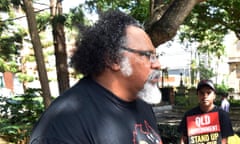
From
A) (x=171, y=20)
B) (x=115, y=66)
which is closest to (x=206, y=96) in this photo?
(x=171, y=20)

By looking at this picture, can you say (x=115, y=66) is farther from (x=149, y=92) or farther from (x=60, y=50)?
(x=60, y=50)

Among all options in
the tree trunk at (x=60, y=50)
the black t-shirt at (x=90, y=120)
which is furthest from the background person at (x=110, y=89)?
the tree trunk at (x=60, y=50)

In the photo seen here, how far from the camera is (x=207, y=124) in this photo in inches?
154

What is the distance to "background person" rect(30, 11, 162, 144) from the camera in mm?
1564

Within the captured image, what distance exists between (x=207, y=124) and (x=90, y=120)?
8.41 ft

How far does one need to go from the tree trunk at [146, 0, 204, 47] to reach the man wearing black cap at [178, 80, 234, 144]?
52.6 inches

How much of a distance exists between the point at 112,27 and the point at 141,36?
0.48 ft

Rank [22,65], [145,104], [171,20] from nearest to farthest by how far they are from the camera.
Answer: [145,104], [171,20], [22,65]

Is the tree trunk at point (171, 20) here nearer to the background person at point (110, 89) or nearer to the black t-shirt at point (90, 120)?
the background person at point (110, 89)

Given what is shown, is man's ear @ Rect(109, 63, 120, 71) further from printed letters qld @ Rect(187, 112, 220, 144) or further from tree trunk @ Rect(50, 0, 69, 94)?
tree trunk @ Rect(50, 0, 69, 94)

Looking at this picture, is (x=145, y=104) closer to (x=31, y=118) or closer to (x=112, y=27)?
(x=112, y=27)

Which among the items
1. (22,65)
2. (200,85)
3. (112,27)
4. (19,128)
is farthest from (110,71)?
(22,65)

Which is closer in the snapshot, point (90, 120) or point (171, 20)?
point (90, 120)

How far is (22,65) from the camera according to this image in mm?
31188
